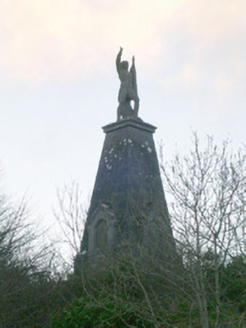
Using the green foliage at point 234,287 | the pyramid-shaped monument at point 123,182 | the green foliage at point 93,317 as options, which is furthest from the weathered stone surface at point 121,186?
the green foliage at point 93,317

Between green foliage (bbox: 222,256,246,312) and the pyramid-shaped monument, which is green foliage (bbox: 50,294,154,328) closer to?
green foliage (bbox: 222,256,246,312)

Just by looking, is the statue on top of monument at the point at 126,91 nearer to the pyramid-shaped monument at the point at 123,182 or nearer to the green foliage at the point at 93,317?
the pyramid-shaped monument at the point at 123,182

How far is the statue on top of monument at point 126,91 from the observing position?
2070cm

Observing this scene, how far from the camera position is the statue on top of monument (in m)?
20.7

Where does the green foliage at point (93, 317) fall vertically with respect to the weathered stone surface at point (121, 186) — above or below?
below

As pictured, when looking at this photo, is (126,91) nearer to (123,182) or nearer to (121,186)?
(123,182)

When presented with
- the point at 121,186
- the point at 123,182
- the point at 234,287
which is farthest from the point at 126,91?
the point at 234,287

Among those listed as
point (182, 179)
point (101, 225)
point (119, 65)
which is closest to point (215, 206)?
point (182, 179)

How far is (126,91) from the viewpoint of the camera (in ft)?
69.2

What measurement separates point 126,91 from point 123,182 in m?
3.82

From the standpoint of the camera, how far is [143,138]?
20.2m

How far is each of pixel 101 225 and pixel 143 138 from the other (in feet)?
11.2

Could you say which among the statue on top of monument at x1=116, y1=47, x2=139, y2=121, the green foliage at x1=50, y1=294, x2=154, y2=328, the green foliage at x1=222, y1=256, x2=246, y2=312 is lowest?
the green foliage at x1=50, y1=294, x2=154, y2=328

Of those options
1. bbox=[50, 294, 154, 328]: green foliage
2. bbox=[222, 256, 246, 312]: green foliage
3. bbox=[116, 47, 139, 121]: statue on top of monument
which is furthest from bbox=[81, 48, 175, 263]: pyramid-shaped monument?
bbox=[50, 294, 154, 328]: green foliage
